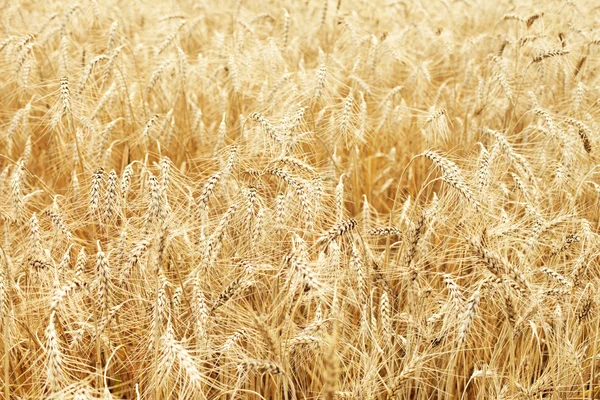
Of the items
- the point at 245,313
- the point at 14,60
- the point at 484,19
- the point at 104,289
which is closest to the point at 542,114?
the point at 245,313

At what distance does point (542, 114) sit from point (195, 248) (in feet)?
5.01

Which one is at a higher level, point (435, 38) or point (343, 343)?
point (435, 38)

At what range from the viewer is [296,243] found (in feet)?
6.01

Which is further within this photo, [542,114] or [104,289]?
[542,114]

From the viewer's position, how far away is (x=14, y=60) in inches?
120

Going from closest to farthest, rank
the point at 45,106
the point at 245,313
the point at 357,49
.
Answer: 1. the point at 245,313
2. the point at 45,106
3. the point at 357,49

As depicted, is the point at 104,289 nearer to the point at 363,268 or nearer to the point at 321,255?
the point at 321,255

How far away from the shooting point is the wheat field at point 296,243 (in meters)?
1.61

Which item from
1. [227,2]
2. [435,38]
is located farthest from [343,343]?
[227,2]

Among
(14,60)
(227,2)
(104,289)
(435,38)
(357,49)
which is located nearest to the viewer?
(104,289)

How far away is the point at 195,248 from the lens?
193 centimetres

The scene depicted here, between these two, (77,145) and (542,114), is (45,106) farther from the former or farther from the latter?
(542,114)

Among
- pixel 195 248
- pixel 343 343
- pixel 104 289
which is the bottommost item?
pixel 343 343

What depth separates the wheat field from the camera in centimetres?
161
